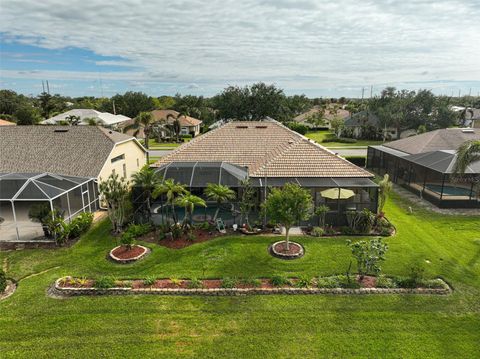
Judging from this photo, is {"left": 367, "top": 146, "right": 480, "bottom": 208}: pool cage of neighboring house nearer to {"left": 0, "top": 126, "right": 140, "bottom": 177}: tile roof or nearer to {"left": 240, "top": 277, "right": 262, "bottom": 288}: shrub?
{"left": 240, "top": 277, "right": 262, "bottom": 288}: shrub

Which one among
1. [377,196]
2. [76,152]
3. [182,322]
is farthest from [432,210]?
[76,152]

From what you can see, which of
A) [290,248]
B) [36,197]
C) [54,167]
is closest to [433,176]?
[290,248]

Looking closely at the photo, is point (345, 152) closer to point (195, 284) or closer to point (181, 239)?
point (181, 239)

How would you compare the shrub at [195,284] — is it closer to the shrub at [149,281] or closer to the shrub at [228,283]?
the shrub at [228,283]

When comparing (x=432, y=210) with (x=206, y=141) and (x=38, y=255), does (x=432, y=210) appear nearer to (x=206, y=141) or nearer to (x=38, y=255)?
(x=206, y=141)

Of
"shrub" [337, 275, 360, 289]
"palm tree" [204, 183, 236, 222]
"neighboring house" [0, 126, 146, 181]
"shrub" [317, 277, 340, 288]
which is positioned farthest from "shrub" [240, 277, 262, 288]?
"neighboring house" [0, 126, 146, 181]
